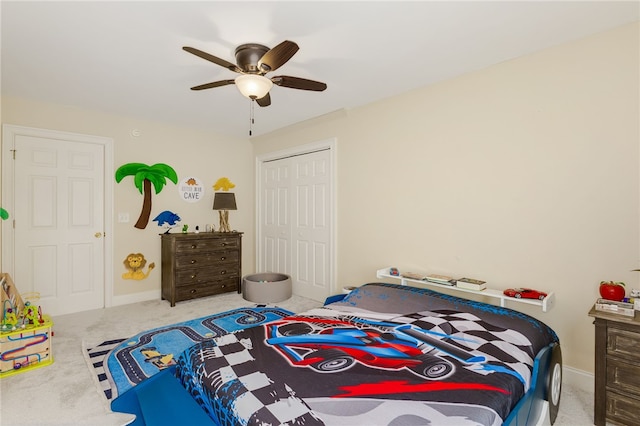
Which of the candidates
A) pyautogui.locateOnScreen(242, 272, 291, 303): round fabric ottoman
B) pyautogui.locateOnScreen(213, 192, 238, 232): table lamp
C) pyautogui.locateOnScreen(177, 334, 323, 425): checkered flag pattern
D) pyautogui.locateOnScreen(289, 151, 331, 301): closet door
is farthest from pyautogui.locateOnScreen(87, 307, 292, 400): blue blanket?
pyautogui.locateOnScreen(213, 192, 238, 232): table lamp

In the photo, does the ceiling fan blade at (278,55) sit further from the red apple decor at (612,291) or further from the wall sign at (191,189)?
the wall sign at (191,189)

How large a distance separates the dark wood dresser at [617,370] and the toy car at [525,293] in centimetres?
41

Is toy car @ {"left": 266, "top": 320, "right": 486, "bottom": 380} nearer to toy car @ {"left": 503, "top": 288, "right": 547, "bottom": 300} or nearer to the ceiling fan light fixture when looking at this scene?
toy car @ {"left": 503, "top": 288, "right": 547, "bottom": 300}

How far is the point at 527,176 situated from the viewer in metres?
2.56

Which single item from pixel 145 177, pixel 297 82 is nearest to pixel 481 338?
pixel 297 82

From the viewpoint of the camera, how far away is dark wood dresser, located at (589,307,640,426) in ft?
5.83

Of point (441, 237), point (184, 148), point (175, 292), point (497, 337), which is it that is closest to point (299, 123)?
point (184, 148)

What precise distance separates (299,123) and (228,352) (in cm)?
344

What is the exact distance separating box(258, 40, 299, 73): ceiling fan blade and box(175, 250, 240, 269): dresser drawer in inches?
120

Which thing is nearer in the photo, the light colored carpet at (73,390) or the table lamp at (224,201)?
the light colored carpet at (73,390)

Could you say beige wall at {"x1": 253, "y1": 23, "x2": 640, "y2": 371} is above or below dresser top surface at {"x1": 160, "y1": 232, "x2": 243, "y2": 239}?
above

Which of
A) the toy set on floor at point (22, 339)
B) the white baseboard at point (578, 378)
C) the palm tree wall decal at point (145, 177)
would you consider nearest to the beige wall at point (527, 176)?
the white baseboard at point (578, 378)

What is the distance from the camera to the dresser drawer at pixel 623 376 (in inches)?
69.7

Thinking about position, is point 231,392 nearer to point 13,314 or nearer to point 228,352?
point 228,352
